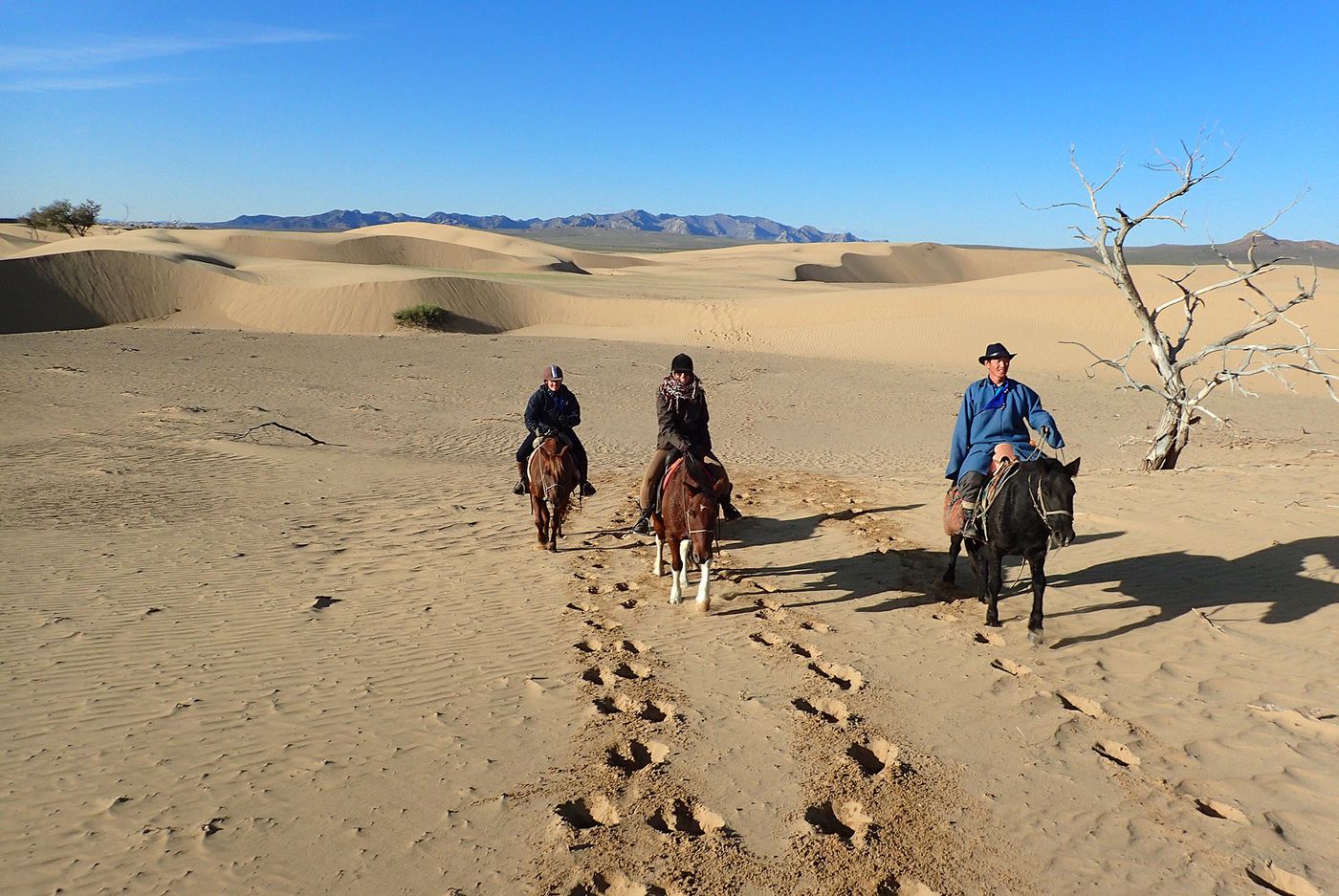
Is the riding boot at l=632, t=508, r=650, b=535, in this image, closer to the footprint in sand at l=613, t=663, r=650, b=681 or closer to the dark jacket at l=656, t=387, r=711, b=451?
the dark jacket at l=656, t=387, r=711, b=451

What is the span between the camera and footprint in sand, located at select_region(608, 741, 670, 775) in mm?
5258

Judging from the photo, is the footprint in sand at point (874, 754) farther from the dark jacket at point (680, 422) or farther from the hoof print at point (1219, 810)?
the dark jacket at point (680, 422)

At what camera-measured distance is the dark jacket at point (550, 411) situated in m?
9.82

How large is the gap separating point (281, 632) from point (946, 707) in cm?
508

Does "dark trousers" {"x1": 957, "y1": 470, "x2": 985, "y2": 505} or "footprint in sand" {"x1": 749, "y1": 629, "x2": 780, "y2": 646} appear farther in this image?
"dark trousers" {"x1": 957, "y1": 470, "x2": 985, "y2": 505}

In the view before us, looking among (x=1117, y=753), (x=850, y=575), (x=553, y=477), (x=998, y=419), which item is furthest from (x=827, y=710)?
(x=553, y=477)

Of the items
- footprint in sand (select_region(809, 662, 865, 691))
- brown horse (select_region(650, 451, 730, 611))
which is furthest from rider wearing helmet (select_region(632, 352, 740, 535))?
footprint in sand (select_region(809, 662, 865, 691))

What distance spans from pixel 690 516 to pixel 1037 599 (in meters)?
2.93

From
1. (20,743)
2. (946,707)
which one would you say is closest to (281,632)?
(20,743)

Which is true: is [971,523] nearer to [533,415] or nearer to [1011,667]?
[1011,667]

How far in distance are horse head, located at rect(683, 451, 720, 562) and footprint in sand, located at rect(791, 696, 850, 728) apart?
2032 millimetres

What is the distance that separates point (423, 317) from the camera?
109 feet

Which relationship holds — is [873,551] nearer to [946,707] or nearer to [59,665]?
[946,707]

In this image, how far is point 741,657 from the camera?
6.93 meters
